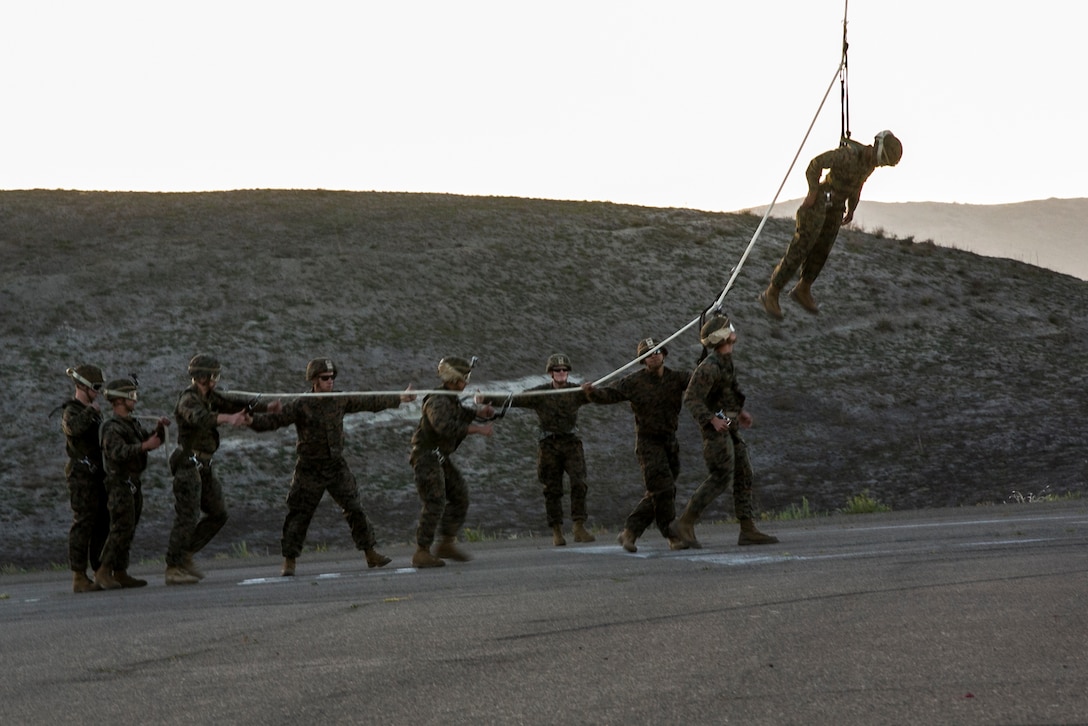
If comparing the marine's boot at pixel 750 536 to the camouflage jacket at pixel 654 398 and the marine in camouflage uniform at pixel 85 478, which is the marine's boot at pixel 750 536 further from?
the marine in camouflage uniform at pixel 85 478

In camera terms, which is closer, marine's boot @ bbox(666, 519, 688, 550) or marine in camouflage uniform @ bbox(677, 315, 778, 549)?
marine in camouflage uniform @ bbox(677, 315, 778, 549)

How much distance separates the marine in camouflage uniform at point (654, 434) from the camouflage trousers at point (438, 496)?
174 cm

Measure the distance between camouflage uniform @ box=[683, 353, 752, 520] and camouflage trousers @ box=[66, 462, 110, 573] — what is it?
617cm

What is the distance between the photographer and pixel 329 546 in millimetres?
29625

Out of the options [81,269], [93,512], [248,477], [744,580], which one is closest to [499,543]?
[93,512]

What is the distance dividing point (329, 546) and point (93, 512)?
14.1 m

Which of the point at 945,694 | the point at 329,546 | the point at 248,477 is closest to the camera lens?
the point at 945,694

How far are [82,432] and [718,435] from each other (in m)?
6.59

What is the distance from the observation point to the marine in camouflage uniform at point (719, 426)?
1500cm

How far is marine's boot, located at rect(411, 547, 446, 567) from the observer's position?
15.7 metres

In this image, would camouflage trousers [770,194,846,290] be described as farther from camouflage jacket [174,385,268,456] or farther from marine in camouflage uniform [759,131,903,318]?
camouflage jacket [174,385,268,456]

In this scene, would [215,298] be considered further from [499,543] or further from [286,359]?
[499,543]

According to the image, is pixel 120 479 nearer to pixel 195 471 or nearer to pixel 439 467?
pixel 195 471

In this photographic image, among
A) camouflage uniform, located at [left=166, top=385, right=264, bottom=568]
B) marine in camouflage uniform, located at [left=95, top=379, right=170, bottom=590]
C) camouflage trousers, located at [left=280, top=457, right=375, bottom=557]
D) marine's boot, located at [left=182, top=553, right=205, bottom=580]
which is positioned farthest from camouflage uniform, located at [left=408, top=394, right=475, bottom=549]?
marine in camouflage uniform, located at [left=95, top=379, right=170, bottom=590]
